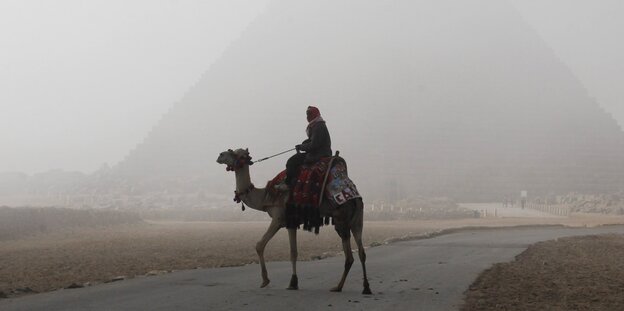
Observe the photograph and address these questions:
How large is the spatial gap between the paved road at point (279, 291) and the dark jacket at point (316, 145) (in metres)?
1.81

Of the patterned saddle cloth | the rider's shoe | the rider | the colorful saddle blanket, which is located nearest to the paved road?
the patterned saddle cloth

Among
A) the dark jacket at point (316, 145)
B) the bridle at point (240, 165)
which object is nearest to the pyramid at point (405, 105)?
the bridle at point (240, 165)

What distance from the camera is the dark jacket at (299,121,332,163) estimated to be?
10.0m

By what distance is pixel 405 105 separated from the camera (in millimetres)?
143125

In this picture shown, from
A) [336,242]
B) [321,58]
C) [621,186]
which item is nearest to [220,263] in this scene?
[336,242]

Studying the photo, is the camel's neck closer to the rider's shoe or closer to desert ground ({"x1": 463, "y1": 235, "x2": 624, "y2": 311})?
the rider's shoe

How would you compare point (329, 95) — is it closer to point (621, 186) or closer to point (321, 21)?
point (321, 21)

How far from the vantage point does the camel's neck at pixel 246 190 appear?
10411mm

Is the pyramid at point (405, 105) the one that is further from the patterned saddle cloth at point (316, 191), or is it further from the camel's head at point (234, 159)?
the patterned saddle cloth at point (316, 191)

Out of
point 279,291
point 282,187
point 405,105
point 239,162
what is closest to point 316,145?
point 282,187

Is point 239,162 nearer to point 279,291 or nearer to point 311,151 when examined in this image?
point 311,151

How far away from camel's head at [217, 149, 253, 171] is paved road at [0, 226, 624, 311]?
1666 millimetres

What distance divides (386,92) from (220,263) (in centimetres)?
13151

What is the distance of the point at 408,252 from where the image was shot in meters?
17.7
